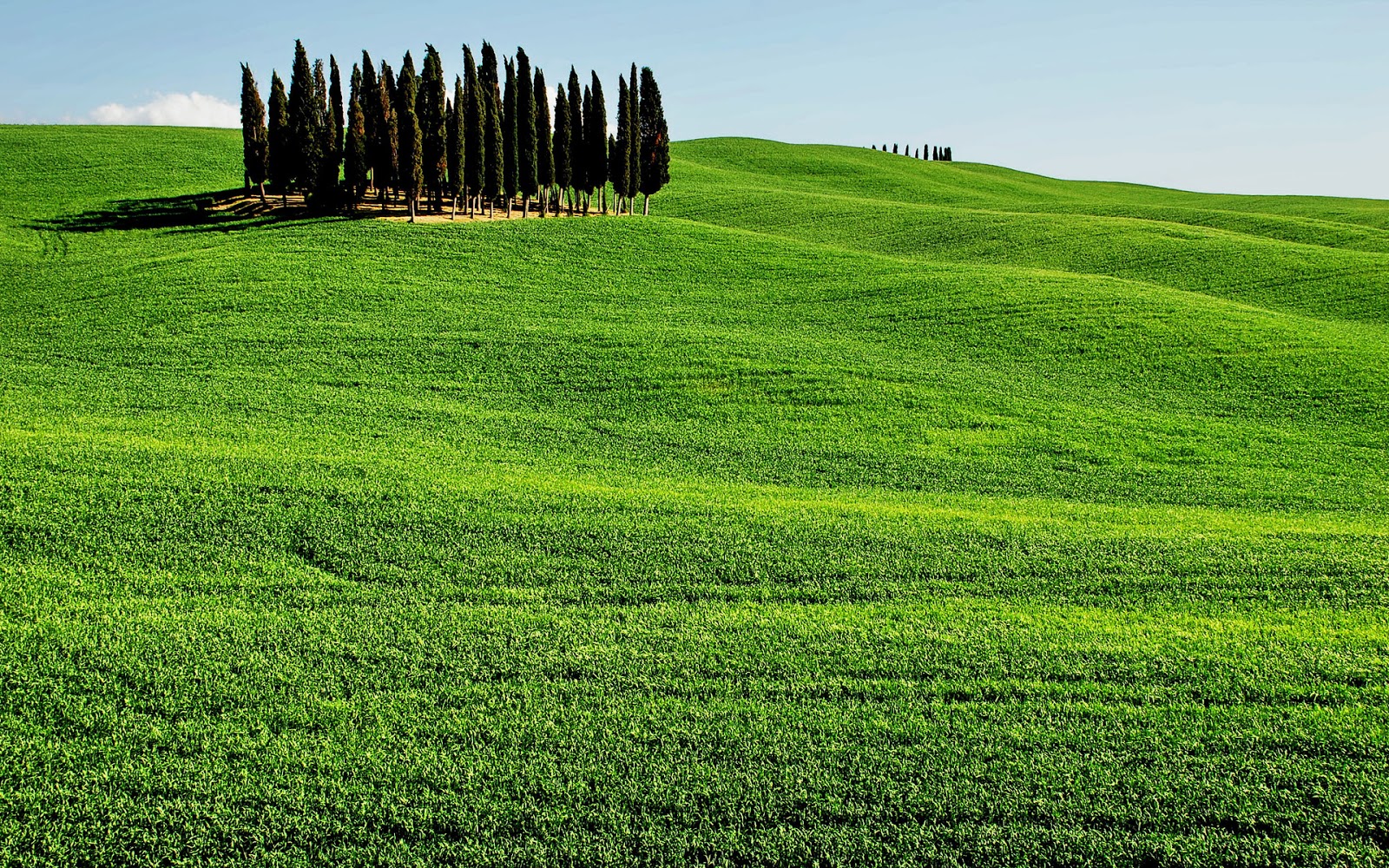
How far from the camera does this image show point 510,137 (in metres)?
47.2

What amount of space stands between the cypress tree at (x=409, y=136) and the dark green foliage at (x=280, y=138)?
6.48 m

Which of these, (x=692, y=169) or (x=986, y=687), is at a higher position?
(x=692, y=169)

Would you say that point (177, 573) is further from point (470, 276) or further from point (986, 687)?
point (470, 276)

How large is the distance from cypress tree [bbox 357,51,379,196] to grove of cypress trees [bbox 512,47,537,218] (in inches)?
294

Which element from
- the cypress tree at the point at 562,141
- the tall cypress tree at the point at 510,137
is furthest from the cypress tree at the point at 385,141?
the cypress tree at the point at 562,141

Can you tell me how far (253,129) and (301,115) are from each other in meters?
3.02

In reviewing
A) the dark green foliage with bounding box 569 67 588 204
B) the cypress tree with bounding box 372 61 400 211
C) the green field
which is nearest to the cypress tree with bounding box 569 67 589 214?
the dark green foliage with bounding box 569 67 588 204

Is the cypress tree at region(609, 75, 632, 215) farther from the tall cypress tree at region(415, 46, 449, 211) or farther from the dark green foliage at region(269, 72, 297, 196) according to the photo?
the dark green foliage at region(269, 72, 297, 196)

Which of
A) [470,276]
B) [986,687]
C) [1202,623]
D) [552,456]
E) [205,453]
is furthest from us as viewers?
[470,276]

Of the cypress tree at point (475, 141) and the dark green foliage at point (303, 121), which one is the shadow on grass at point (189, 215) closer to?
the dark green foliage at point (303, 121)

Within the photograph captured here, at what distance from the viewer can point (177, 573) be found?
1152 cm

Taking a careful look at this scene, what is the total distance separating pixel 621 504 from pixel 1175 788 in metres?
9.24

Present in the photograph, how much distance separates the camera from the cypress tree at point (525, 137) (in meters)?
46.9

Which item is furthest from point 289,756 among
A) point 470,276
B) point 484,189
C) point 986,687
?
point 484,189
